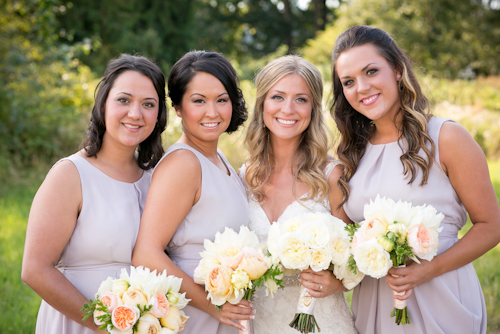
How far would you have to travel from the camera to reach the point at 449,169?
321 centimetres

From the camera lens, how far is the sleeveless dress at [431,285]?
125 inches

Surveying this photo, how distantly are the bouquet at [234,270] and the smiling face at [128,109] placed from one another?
1024mm

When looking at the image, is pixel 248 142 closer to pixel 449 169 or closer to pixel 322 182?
pixel 322 182

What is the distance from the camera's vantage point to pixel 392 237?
8.63ft

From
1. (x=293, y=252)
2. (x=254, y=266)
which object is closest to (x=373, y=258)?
(x=293, y=252)

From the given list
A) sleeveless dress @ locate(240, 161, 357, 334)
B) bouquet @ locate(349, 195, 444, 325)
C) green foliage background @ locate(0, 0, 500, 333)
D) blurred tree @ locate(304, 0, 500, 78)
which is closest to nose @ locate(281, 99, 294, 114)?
green foliage background @ locate(0, 0, 500, 333)

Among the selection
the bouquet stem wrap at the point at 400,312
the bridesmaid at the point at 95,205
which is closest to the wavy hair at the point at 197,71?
the bridesmaid at the point at 95,205

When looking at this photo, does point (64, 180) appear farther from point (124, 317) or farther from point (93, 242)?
point (124, 317)

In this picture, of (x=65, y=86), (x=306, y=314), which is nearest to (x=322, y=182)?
(x=306, y=314)

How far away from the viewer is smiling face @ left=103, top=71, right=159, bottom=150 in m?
3.19

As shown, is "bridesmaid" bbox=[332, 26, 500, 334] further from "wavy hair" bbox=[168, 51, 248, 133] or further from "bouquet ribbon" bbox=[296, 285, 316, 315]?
"wavy hair" bbox=[168, 51, 248, 133]

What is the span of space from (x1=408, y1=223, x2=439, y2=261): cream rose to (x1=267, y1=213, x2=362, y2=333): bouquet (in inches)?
15.8

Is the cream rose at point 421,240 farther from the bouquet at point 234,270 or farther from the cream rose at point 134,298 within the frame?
the cream rose at point 134,298

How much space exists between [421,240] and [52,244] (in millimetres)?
2249
